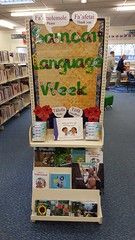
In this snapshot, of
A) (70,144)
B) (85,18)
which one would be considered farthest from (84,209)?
(85,18)

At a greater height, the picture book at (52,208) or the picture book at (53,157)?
the picture book at (53,157)

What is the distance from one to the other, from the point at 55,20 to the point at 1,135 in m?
3.16

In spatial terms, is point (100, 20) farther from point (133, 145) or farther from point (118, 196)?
point (133, 145)

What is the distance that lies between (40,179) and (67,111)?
626mm

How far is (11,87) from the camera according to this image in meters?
5.89

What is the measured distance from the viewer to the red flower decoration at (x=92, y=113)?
2.05m

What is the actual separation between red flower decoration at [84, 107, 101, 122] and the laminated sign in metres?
0.05

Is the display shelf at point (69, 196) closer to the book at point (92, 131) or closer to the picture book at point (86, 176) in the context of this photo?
the picture book at point (86, 176)

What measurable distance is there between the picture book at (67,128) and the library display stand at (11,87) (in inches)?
126

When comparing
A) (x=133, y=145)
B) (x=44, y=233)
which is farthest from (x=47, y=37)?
(x=133, y=145)

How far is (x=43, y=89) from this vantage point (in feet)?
6.78

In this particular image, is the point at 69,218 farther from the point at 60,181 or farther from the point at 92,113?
the point at 92,113

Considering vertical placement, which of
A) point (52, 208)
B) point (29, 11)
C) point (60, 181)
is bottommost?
point (52, 208)

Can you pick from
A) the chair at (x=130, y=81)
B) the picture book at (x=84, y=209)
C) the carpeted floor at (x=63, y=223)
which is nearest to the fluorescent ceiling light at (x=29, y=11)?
the chair at (x=130, y=81)
